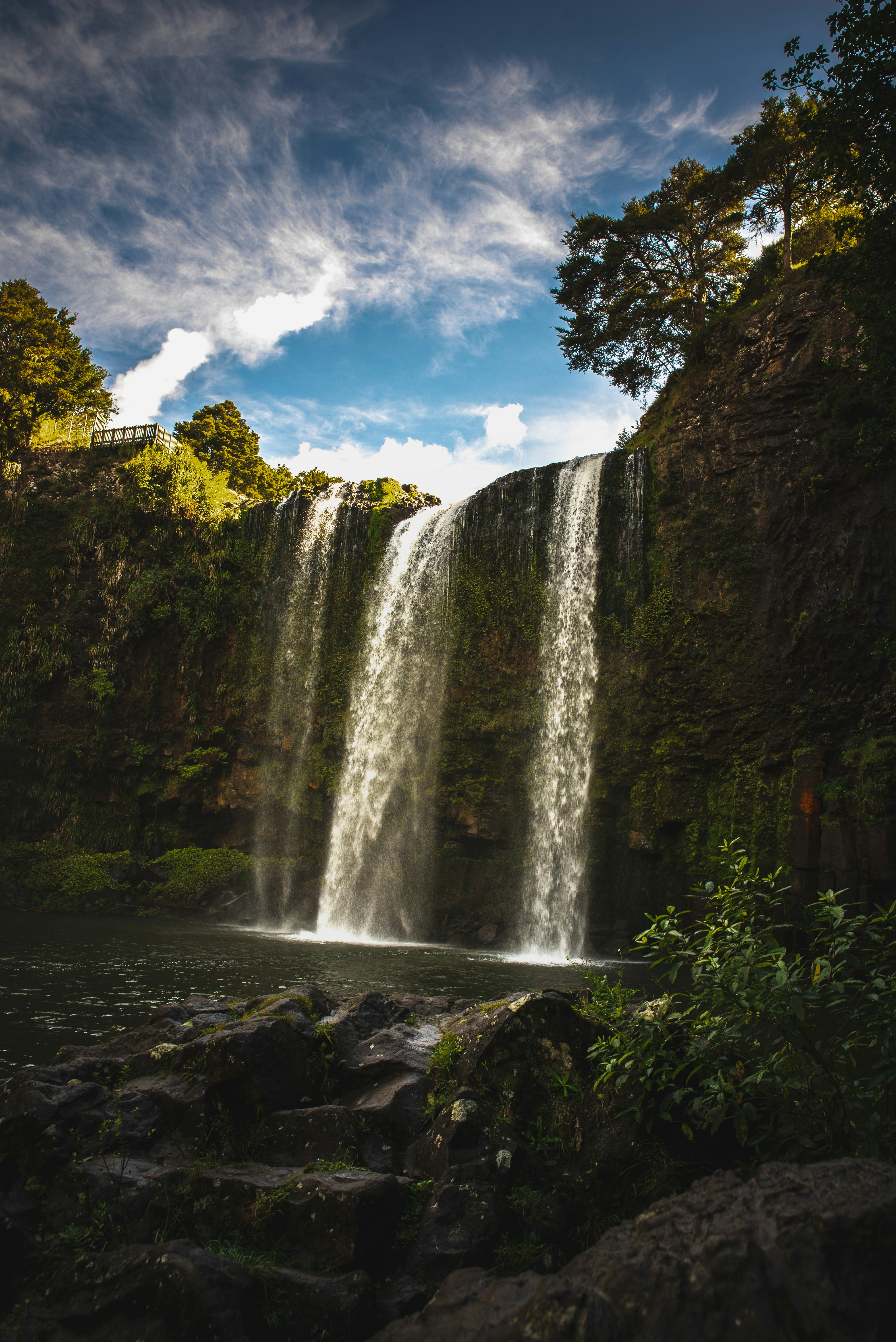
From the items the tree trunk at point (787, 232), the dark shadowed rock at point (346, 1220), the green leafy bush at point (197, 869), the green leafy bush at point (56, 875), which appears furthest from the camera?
the green leafy bush at point (197, 869)

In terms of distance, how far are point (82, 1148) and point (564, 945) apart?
43.1 ft

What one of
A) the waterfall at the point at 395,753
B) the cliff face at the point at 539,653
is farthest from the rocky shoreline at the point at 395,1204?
the waterfall at the point at 395,753

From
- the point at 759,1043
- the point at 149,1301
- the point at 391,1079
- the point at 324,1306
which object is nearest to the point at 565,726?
the point at 391,1079

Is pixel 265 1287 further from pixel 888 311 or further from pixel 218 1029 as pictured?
pixel 888 311

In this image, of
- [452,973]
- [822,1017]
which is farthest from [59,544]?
[822,1017]

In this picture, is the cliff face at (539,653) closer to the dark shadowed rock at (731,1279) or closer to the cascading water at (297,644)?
the cascading water at (297,644)

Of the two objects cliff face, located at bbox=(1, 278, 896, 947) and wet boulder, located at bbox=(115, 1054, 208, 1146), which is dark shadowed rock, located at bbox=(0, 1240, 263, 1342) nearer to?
wet boulder, located at bbox=(115, 1054, 208, 1146)

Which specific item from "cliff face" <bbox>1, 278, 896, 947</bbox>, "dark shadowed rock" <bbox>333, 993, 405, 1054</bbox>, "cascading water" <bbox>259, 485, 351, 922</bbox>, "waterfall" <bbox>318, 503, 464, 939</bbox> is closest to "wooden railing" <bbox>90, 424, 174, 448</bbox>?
"cliff face" <bbox>1, 278, 896, 947</bbox>

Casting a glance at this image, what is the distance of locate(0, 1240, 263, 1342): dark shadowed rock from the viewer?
2752 mm

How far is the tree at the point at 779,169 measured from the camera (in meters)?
18.6

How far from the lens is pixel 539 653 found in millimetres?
Result: 18922

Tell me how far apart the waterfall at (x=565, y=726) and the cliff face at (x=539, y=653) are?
32 centimetres

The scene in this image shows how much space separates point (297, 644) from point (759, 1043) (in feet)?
66.8

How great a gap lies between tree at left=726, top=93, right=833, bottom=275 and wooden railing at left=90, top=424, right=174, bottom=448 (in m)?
21.2
